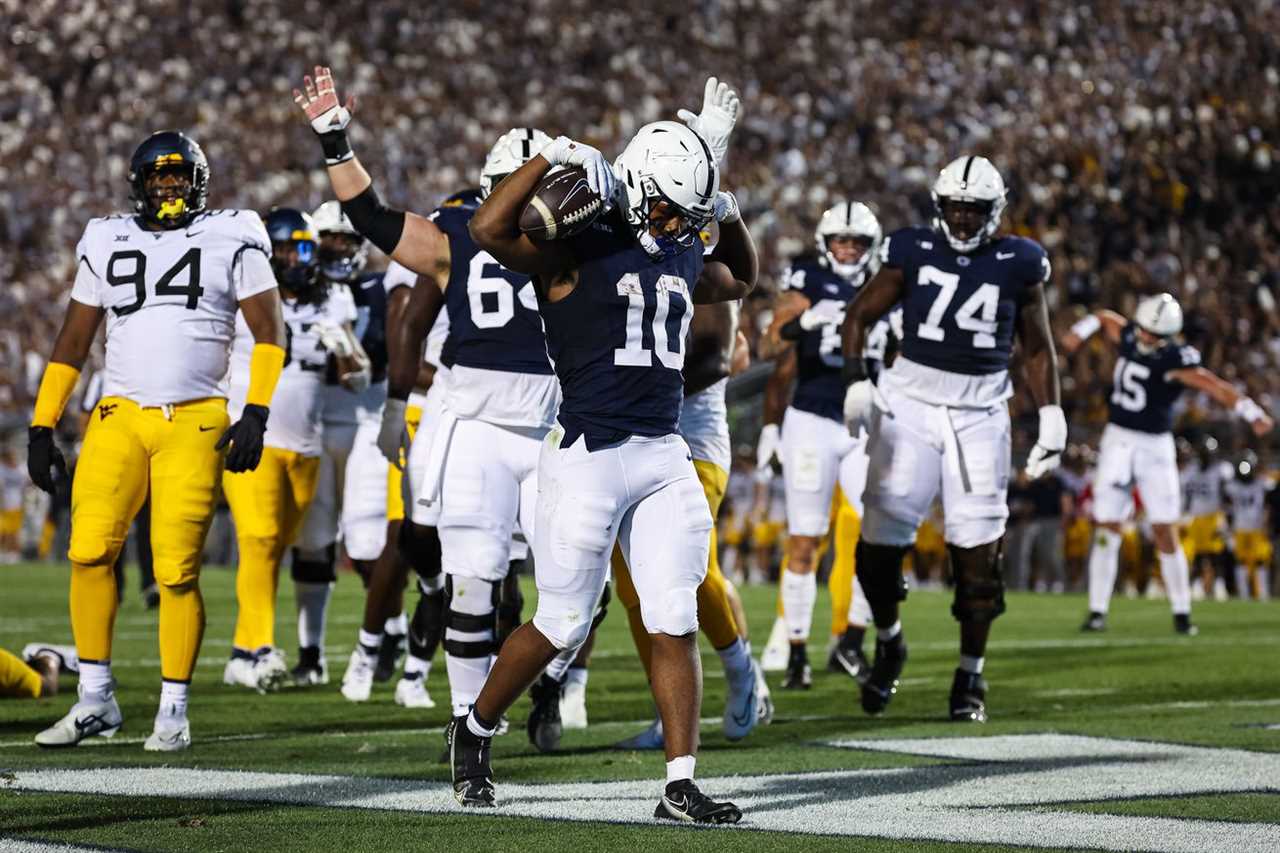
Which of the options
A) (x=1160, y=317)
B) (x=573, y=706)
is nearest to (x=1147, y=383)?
(x=1160, y=317)

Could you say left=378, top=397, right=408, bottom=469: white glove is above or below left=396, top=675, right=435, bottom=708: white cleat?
above

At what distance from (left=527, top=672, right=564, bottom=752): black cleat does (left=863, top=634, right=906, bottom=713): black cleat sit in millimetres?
1622

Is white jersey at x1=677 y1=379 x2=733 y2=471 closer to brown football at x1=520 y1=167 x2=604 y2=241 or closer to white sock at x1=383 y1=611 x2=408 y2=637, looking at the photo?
brown football at x1=520 y1=167 x2=604 y2=241

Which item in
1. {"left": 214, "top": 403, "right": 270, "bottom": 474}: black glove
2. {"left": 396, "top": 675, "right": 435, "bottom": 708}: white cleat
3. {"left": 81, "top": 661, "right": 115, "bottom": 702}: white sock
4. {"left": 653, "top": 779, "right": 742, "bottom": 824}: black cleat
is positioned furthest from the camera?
{"left": 396, "top": 675, "right": 435, "bottom": 708}: white cleat

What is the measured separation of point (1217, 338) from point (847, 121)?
322 inches

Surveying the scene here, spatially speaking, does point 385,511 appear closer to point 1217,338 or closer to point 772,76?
point 1217,338

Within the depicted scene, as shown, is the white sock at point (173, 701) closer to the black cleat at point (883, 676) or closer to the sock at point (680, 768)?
the sock at point (680, 768)

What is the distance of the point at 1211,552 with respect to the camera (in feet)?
61.4

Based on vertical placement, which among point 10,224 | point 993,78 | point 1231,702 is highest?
point 993,78

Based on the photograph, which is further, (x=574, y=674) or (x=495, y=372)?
(x=574, y=674)

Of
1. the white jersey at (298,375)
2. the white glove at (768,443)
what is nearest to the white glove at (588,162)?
the white jersey at (298,375)

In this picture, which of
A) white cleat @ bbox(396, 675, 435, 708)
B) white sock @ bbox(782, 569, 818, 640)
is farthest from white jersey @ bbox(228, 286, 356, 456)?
white sock @ bbox(782, 569, 818, 640)

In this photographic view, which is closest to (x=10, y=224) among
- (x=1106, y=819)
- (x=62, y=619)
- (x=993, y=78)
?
(x=993, y=78)

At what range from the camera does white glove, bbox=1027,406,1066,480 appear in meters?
7.23
